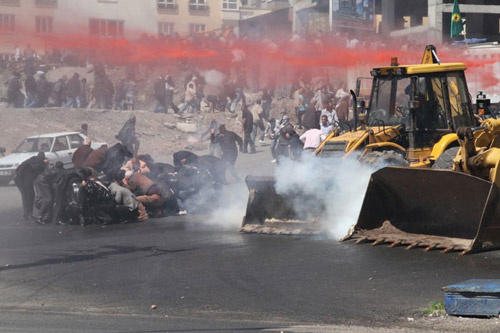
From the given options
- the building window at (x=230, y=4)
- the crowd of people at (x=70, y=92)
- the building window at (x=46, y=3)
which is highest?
the building window at (x=230, y=4)

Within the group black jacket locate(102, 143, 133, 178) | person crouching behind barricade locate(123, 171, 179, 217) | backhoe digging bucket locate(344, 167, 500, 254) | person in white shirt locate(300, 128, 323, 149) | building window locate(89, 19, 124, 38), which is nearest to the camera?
backhoe digging bucket locate(344, 167, 500, 254)

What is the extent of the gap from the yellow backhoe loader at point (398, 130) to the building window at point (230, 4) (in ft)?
39.5

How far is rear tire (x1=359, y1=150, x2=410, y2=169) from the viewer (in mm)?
14589

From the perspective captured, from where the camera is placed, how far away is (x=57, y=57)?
25750 mm

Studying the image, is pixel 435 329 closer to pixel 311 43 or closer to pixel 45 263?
pixel 45 263

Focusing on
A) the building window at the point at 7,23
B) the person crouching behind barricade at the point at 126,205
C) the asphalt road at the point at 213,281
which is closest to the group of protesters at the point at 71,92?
the person crouching behind barricade at the point at 126,205

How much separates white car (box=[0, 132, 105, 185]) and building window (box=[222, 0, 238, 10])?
596 cm

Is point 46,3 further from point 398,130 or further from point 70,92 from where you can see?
point 70,92

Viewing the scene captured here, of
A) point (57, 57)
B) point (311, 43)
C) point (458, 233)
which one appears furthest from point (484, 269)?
point (57, 57)

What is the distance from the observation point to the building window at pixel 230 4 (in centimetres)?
2709

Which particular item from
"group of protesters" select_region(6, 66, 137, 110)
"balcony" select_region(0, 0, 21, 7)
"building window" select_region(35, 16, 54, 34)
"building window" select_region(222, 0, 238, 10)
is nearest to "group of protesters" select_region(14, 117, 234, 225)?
"building window" select_region(35, 16, 54, 34)

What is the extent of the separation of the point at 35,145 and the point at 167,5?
868 centimetres

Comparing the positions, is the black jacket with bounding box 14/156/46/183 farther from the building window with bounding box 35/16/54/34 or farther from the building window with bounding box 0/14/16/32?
the building window with bounding box 0/14/16/32

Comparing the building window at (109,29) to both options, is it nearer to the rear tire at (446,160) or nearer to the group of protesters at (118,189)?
the group of protesters at (118,189)
